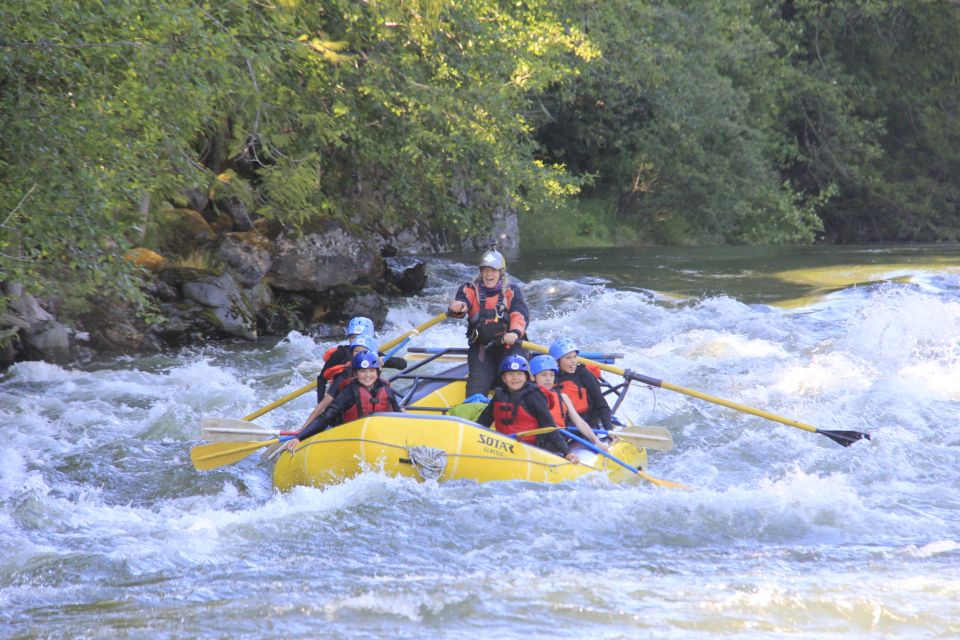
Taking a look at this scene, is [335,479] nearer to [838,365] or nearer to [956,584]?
[956,584]

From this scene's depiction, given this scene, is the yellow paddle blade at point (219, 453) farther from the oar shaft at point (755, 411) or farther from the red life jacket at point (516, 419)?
the oar shaft at point (755, 411)

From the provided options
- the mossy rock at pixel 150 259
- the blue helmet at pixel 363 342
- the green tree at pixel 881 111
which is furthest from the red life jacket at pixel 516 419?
the green tree at pixel 881 111

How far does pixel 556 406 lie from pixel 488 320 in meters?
1.25

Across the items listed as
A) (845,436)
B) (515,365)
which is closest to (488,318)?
(515,365)

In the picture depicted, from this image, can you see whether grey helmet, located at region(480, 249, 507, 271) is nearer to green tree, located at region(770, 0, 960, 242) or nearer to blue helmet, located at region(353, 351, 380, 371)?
blue helmet, located at region(353, 351, 380, 371)

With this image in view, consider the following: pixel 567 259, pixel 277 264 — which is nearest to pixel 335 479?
pixel 277 264

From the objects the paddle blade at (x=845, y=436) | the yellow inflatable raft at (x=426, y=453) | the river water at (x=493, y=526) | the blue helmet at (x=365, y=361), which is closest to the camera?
the river water at (x=493, y=526)

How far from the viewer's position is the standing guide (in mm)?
9258

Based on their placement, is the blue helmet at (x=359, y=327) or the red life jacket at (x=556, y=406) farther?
the blue helmet at (x=359, y=327)

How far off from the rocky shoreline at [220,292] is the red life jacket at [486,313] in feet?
14.4

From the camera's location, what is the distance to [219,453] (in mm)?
8312

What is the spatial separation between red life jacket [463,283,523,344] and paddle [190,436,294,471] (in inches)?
75.9

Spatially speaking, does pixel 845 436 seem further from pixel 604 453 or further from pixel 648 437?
pixel 604 453

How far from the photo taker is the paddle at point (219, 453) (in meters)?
8.26
